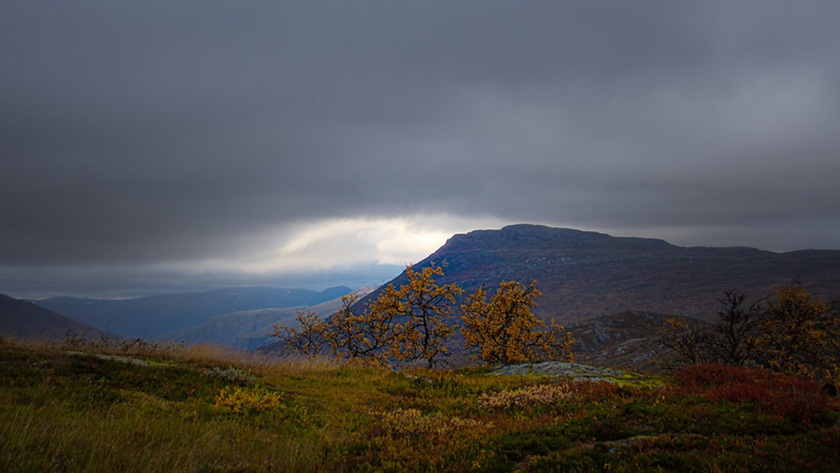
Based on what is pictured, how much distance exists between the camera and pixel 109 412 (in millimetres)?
12039

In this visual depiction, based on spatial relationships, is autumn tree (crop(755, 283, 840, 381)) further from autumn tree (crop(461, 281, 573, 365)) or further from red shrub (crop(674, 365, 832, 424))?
red shrub (crop(674, 365, 832, 424))

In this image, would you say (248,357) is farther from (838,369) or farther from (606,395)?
(838,369)

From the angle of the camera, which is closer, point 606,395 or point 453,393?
point 606,395

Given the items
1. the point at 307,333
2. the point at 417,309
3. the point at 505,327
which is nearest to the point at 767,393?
the point at 505,327

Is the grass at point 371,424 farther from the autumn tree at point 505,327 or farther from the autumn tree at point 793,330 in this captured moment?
the autumn tree at point 793,330

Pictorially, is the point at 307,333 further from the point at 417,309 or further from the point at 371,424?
the point at 371,424

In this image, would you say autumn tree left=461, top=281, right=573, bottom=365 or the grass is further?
autumn tree left=461, top=281, right=573, bottom=365

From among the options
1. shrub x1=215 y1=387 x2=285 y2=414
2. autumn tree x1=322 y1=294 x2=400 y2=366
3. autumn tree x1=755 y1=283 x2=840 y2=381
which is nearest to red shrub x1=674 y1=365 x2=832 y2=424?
shrub x1=215 y1=387 x2=285 y2=414

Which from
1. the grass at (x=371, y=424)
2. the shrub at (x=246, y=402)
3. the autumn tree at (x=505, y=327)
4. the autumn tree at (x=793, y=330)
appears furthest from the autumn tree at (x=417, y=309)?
the autumn tree at (x=793, y=330)

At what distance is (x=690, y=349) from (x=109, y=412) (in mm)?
45786

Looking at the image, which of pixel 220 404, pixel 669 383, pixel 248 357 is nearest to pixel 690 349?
pixel 669 383

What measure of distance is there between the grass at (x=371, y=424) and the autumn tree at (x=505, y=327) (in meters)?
16.8

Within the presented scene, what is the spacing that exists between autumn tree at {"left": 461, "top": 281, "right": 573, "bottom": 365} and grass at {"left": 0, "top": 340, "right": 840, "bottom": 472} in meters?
Result: 16.8

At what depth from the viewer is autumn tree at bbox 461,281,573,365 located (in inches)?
1462
